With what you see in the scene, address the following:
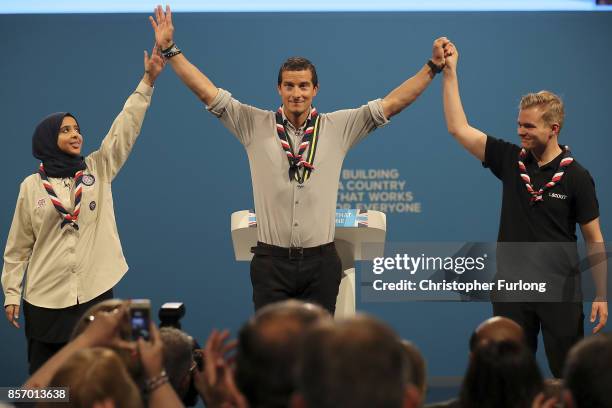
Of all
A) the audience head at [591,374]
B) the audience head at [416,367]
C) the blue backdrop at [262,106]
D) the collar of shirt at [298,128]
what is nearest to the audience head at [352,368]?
the audience head at [591,374]

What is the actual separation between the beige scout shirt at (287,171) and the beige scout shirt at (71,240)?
0.53 metres

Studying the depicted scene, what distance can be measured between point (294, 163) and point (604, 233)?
9.88 ft

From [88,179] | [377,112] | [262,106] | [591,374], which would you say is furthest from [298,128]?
[591,374]

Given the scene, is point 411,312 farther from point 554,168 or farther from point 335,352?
point 335,352

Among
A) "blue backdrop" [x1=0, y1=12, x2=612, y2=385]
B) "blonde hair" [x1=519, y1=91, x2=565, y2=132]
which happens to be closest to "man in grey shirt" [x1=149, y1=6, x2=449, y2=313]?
"blonde hair" [x1=519, y1=91, x2=565, y2=132]

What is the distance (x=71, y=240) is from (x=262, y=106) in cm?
230

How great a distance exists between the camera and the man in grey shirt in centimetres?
384

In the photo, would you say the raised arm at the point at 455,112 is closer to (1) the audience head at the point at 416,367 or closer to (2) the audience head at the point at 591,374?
(1) the audience head at the point at 416,367

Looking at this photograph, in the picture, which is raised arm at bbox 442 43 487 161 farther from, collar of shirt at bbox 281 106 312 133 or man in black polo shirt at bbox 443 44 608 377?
collar of shirt at bbox 281 106 312 133

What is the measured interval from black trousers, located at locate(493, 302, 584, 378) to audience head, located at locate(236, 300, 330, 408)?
7.25 ft

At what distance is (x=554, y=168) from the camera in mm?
3953

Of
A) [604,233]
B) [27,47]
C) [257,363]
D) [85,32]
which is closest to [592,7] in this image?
[604,233]

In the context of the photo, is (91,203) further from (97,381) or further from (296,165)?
(97,381)

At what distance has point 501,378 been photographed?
223 centimetres
